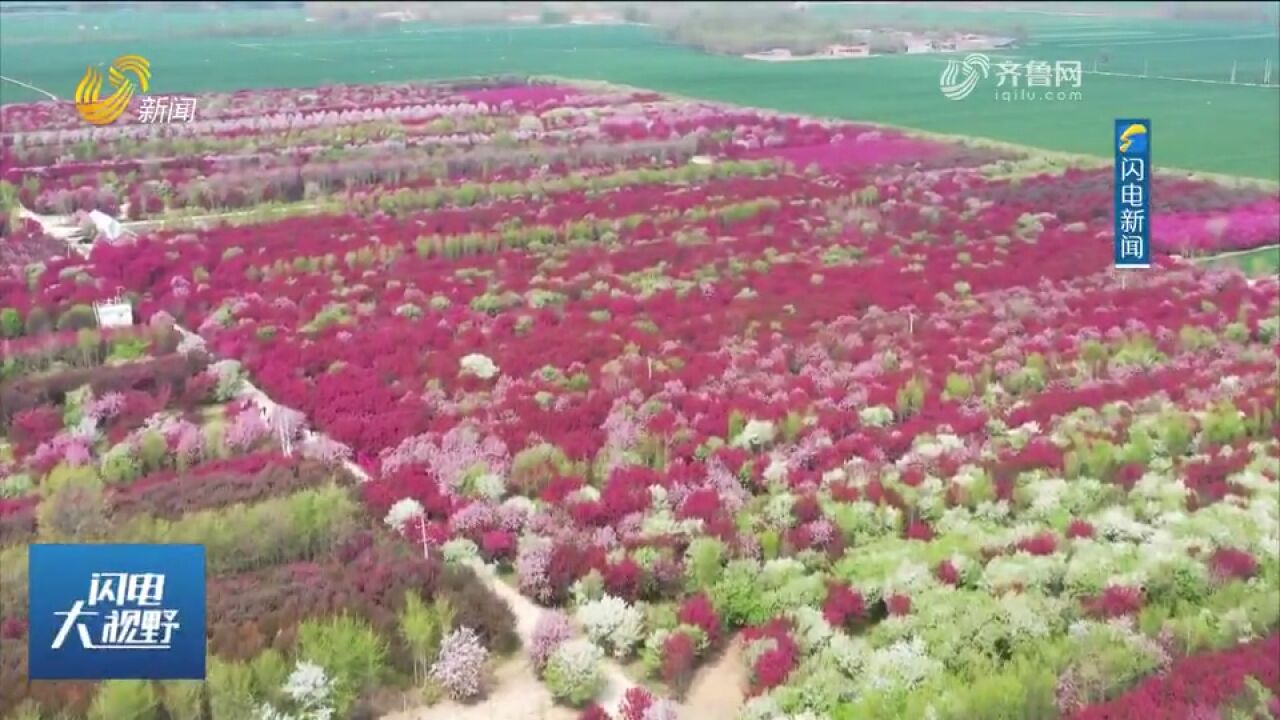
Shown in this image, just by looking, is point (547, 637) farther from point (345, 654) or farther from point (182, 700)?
point (182, 700)

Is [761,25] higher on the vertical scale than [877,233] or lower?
higher

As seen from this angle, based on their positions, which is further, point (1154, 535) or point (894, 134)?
point (894, 134)

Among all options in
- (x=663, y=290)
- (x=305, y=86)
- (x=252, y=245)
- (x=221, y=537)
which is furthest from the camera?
(x=305, y=86)

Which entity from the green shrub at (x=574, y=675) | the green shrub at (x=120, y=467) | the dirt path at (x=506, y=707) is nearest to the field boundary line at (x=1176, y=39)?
the green shrub at (x=120, y=467)

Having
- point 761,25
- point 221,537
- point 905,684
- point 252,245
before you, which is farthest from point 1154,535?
point 761,25

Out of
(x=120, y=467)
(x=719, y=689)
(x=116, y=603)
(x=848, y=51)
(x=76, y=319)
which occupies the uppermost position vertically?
(x=848, y=51)

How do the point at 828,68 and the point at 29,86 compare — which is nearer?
the point at 29,86

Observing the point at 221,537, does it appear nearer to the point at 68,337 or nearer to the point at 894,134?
the point at 68,337

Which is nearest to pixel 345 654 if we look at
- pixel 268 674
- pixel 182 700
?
pixel 268 674
